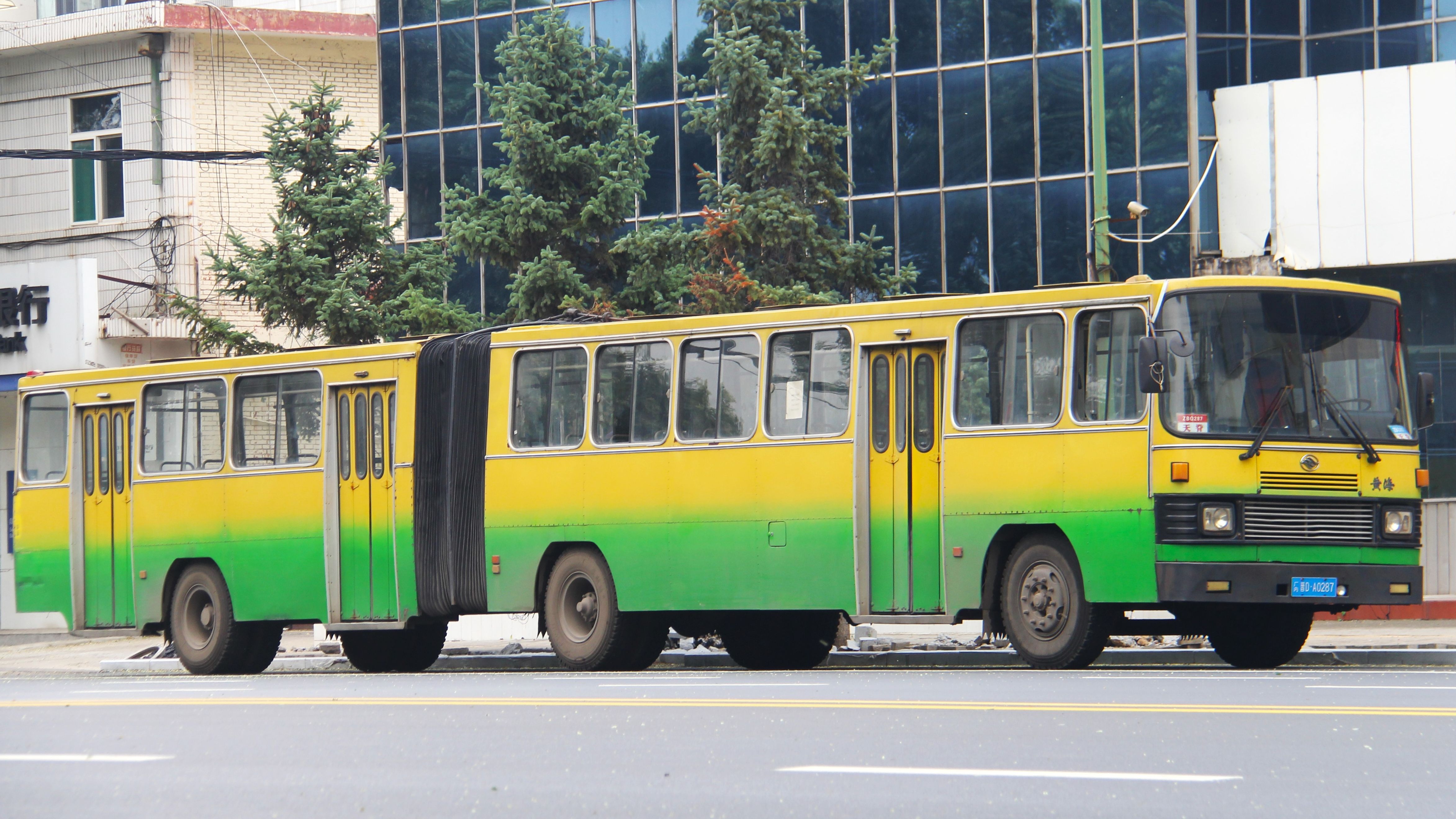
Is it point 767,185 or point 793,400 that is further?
point 767,185

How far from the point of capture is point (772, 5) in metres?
24.2

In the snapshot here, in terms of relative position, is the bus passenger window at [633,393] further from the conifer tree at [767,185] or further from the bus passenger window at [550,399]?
the conifer tree at [767,185]

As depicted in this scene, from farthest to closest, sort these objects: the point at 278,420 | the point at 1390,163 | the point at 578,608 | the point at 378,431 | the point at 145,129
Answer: the point at 145,129
the point at 1390,163
the point at 278,420
the point at 378,431
the point at 578,608

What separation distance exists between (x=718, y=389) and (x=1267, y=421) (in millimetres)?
4582

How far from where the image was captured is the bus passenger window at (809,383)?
51.8 feet

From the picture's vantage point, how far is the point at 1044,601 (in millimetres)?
14523

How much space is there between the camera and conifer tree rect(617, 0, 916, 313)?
2361 cm

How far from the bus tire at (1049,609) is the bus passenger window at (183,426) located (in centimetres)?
865

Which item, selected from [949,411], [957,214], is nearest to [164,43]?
[957,214]

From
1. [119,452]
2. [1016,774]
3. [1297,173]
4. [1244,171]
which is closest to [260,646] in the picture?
[119,452]

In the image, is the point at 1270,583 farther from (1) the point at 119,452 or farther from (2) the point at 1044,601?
(1) the point at 119,452

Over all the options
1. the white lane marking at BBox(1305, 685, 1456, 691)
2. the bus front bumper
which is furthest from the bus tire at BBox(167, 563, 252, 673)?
the white lane marking at BBox(1305, 685, 1456, 691)

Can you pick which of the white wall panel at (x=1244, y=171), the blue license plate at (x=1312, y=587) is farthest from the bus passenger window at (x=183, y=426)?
the white wall panel at (x=1244, y=171)

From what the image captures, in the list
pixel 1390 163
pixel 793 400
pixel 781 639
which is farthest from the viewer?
pixel 1390 163
